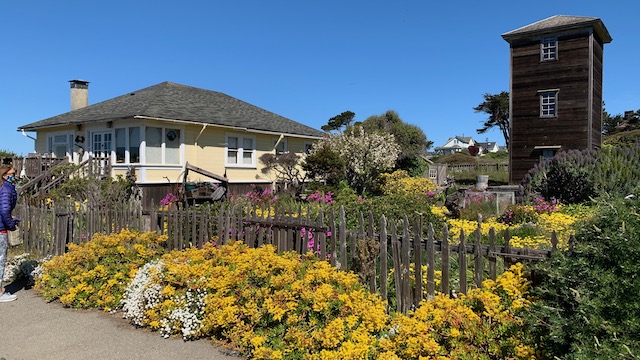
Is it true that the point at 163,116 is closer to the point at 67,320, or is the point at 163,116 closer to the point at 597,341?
the point at 67,320

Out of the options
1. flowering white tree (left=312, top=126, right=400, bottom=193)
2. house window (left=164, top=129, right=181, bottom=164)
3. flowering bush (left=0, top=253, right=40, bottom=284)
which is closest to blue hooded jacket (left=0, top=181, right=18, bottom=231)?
flowering bush (left=0, top=253, right=40, bottom=284)

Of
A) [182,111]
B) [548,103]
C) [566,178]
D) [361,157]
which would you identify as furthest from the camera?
[361,157]

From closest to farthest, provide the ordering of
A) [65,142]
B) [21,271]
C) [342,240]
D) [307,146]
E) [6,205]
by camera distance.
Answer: [342,240] → [6,205] → [21,271] → [65,142] → [307,146]

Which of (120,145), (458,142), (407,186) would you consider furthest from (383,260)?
(458,142)

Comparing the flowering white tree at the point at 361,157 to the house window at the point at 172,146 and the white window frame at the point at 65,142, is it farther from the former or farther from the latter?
the white window frame at the point at 65,142

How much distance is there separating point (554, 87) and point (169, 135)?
18525 mm

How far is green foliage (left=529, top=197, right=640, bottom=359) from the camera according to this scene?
102 inches

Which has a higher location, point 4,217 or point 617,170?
point 617,170

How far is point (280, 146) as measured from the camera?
23.7 meters

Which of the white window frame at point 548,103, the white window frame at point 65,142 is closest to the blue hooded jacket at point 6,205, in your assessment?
the white window frame at point 65,142

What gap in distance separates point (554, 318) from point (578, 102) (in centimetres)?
2183

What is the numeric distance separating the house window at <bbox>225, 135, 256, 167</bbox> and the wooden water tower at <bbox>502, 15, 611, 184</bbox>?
44.4 ft

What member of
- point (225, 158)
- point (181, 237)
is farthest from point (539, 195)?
point (225, 158)

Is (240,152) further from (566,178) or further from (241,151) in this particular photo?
(566,178)
